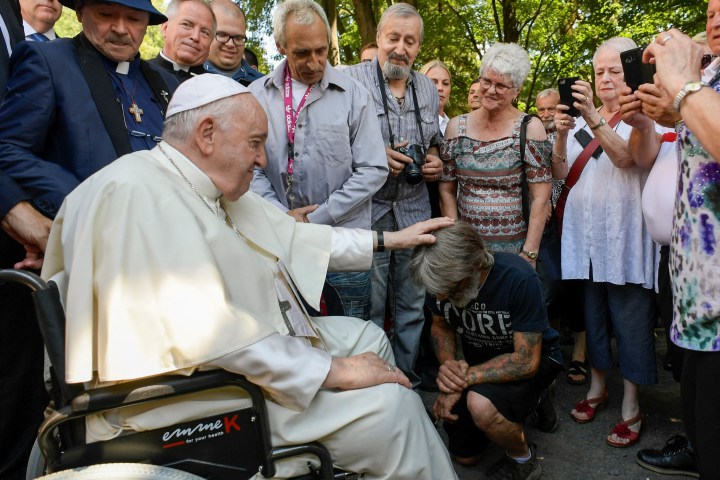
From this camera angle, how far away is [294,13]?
→ 3.33 metres

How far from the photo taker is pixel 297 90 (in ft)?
11.5

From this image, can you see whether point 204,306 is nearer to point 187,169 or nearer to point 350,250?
point 187,169

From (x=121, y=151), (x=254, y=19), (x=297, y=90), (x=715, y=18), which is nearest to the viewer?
(x=715, y=18)

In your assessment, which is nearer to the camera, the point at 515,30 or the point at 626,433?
A: the point at 626,433

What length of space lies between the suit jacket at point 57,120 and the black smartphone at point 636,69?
217 cm

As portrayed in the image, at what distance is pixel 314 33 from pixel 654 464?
2.89 metres

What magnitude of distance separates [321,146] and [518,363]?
157 cm

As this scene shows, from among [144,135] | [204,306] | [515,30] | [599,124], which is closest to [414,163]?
[599,124]

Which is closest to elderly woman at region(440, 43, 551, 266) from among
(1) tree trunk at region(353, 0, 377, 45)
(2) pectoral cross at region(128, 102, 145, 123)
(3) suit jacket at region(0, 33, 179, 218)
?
(2) pectoral cross at region(128, 102, 145, 123)

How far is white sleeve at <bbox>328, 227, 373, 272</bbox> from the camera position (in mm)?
2877

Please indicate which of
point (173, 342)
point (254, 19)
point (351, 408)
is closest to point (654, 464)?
point (351, 408)

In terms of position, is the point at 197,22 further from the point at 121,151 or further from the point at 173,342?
the point at 173,342

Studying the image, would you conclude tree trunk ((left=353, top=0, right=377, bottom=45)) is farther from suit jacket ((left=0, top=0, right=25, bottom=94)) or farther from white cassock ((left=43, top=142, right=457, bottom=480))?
white cassock ((left=43, top=142, right=457, bottom=480))

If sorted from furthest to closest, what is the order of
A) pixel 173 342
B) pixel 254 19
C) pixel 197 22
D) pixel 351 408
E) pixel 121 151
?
1. pixel 254 19
2. pixel 197 22
3. pixel 121 151
4. pixel 351 408
5. pixel 173 342
